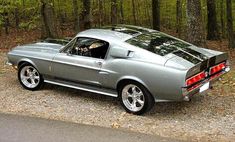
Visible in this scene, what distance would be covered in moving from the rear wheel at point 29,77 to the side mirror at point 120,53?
208cm

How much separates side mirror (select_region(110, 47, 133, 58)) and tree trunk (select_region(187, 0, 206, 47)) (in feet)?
13.0

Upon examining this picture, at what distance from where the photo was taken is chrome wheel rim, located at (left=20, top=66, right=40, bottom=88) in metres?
8.45

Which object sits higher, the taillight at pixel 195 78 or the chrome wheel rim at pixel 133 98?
the taillight at pixel 195 78

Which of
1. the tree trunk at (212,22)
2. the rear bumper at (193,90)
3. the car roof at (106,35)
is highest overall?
the car roof at (106,35)

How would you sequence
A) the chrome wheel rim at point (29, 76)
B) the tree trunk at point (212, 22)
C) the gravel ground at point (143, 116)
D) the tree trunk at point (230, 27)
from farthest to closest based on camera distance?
the tree trunk at point (212, 22), the tree trunk at point (230, 27), the chrome wheel rim at point (29, 76), the gravel ground at point (143, 116)

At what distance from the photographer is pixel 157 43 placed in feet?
24.0

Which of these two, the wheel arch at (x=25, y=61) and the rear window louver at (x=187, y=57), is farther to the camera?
the wheel arch at (x=25, y=61)

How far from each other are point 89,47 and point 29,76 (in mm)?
1841

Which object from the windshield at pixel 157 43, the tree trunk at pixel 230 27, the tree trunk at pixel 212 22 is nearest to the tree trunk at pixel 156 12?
the tree trunk at pixel 212 22

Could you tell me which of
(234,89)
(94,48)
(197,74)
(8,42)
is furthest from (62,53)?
(8,42)

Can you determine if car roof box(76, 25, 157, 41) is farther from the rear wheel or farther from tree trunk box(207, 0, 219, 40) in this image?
tree trunk box(207, 0, 219, 40)

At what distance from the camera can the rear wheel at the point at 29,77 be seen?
840 centimetres

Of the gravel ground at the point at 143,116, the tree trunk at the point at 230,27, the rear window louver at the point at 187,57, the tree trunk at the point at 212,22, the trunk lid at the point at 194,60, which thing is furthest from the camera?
the tree trunk at the point at 212,22

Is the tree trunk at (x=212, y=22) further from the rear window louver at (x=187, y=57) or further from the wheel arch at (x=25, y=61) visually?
the wheel arch at (x=25, y=61)
